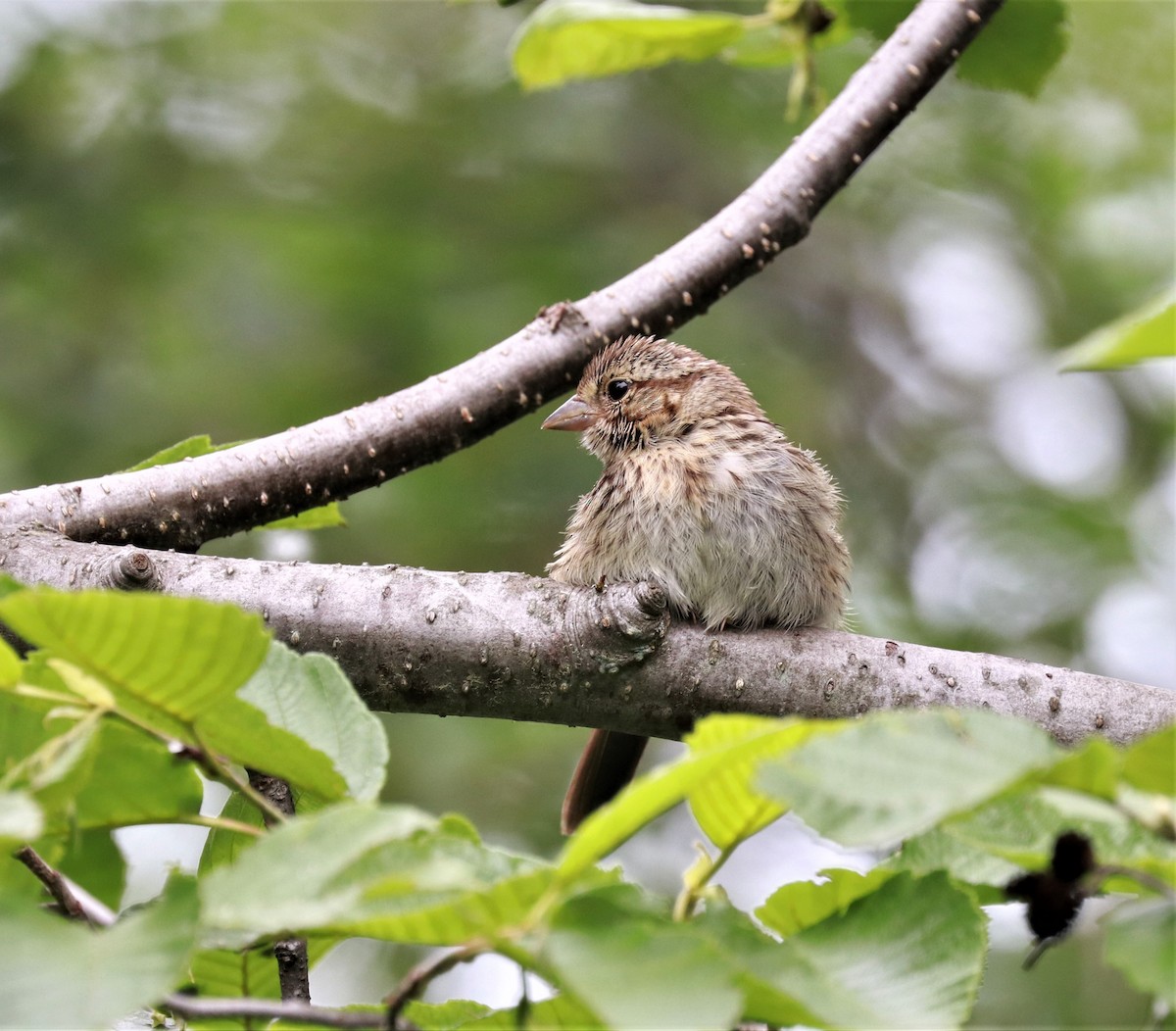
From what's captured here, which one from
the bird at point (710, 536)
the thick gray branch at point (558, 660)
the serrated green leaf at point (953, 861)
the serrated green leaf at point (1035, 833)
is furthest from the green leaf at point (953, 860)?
the bird at point (710, 536)

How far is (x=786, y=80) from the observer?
7602 millimetres

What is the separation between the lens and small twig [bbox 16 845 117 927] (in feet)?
5.48

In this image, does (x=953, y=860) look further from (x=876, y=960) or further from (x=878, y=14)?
(x=878, y=14)

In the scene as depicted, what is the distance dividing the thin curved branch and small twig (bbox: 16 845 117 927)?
1493 mm

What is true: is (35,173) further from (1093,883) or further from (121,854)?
(1093,883)

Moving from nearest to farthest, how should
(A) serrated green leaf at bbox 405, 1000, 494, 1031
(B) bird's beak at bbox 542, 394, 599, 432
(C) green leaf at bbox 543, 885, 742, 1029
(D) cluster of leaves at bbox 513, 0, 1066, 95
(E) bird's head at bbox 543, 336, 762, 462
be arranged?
(C) green leaf at bbox 543, 885, 742, 1029
(A) serrated green leaf at bbox 405, 1000, 494, 1031
(D) cluster of leaves at bbox 513, 0, 1066, 95
(E) bird's head at bbox 543, 336, 762, 462
(B) bird's beak at bbox 542, 394, 599, 432

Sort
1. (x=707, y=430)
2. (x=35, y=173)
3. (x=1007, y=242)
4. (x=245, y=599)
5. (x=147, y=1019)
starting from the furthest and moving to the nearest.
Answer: (x=1007, y=242) → (x=35, y=173) → (x=707, y=430) → (x=245, y=599) → (x=147, y=1019)

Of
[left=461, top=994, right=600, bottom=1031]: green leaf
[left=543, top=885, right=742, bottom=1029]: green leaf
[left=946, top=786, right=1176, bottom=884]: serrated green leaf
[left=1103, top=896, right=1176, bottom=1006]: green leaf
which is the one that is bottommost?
[left=461, top=994, right=600, bottom=1031]: green leaf

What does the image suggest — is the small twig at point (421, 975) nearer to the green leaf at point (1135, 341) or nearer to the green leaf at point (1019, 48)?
the green leaf at point (1135, 341)

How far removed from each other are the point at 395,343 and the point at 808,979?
5779 mm

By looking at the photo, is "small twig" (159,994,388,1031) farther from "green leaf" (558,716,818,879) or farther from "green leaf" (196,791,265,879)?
"green leaf" (196,791,265,879)

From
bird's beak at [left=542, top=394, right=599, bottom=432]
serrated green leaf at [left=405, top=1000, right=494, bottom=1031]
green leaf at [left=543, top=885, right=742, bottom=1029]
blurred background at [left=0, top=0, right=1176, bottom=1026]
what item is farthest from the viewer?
blurred background at [left=0, top=0, right=1176, bottom=1026]

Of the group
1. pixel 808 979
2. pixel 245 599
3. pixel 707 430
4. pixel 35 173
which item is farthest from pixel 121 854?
pixel 35 173

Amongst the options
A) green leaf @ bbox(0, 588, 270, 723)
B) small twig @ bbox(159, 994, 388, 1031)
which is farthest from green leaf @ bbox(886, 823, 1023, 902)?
green leaf @ bbox(0, 588, 270, 723)
